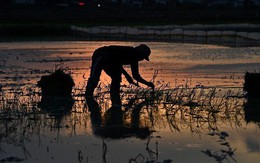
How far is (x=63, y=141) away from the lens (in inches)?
338

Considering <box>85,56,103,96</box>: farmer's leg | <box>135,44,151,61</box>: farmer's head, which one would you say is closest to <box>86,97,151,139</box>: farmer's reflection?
<box>135,44,151,61</box>: farmer's head

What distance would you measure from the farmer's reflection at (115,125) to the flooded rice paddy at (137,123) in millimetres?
13

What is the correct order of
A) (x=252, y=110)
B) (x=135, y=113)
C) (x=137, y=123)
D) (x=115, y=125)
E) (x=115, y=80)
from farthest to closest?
(x=115, y=80) < (x=252, y=110) < (x=135, y=113) < (x=137, y=123) < (x=115, y=125)

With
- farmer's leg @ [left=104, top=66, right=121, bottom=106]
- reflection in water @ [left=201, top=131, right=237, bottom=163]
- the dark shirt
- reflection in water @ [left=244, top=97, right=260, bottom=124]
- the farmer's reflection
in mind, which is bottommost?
reflection in water @ [left=201, top=131, right=237, bottom=163]

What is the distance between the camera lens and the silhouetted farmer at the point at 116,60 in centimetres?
1199

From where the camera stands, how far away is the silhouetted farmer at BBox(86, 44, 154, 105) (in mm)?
11992

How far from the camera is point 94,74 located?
41.4ft

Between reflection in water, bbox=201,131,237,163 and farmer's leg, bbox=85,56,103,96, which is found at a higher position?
farmer's leg, bbox=85,56,103,96

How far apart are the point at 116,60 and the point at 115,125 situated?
296 cm

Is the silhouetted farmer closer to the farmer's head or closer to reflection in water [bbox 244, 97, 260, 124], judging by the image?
the farmer's head

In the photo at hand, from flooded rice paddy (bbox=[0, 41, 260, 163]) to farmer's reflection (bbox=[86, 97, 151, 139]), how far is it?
0.01m

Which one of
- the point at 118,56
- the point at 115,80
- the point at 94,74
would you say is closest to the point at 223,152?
the point at 118,56

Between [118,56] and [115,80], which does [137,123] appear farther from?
[115,80]

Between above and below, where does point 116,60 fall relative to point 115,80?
above
